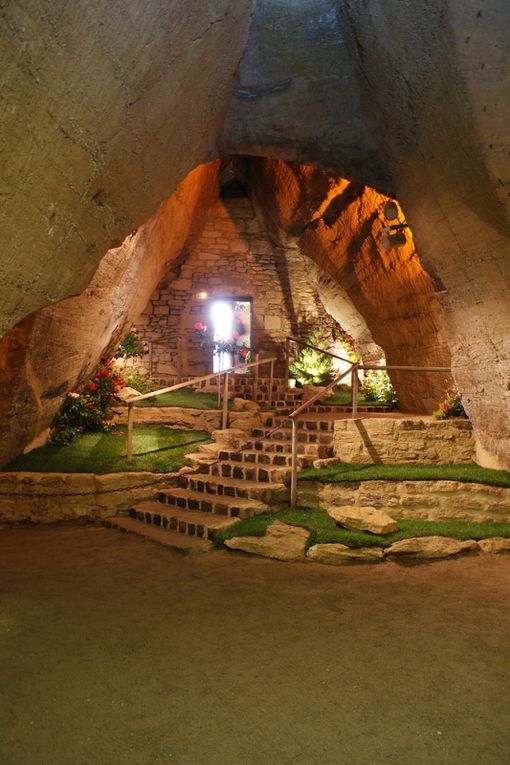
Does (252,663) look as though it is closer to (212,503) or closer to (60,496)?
(212,503)

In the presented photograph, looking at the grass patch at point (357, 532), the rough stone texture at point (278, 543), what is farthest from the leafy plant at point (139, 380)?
the rough stone texture at point (278, 543)

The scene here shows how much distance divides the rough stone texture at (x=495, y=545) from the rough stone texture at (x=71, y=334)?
223 inches

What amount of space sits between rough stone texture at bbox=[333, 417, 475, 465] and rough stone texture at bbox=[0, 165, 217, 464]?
4278mm

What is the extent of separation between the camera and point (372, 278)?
9.84 m

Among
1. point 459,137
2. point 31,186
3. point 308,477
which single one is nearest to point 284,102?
point 459,137

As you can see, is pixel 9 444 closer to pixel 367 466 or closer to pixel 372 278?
pixel 367 466

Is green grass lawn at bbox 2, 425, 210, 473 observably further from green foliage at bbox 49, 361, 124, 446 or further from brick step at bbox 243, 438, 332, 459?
brick step at bbox 243, 438, 332, 459

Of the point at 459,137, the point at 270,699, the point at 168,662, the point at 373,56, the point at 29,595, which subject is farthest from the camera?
the point at 373,56

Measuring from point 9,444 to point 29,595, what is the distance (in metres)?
3.49

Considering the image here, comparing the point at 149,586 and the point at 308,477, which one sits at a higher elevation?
the point at 308,477

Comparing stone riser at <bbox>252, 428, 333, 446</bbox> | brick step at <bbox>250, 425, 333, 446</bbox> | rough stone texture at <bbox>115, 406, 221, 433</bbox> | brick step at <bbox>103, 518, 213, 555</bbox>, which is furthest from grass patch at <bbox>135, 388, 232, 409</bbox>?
brick step at <bbox>103, 518, 213, 555</bbox>

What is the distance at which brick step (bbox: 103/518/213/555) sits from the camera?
5559 mm

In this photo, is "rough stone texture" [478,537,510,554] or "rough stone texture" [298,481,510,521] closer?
"rough stone texture" [478,537,510,554]

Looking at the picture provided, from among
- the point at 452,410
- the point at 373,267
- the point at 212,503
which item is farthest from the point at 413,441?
the point at 373,267
